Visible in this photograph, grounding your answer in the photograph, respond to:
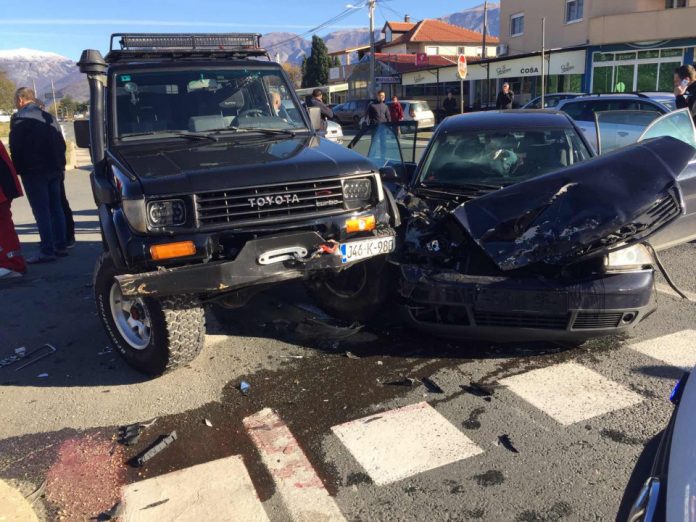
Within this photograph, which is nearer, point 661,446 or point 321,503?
point 661,446

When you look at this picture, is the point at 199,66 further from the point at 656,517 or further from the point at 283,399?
the point at 656,517

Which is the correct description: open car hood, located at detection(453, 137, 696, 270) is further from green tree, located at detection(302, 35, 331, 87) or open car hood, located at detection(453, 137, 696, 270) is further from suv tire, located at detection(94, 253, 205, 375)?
green tree, located at detection(302, 35, 331, 87)

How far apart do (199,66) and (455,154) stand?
249cm

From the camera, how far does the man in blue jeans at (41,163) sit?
697cm

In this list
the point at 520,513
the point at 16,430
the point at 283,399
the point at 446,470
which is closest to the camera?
the point at 520,513

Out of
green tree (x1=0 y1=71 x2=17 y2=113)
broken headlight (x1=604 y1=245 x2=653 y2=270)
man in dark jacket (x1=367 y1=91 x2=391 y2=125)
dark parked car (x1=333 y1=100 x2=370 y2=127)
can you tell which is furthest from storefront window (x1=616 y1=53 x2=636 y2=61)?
green tree (x1=0 y1=71 x2=17 y2=113)

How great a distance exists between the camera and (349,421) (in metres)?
3.50

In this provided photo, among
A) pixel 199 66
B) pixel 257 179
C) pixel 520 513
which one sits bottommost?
pixel 520 513

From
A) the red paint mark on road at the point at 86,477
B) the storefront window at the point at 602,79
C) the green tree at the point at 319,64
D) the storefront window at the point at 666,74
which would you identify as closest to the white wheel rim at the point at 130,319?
the red paint mark on road at the point at 86,477

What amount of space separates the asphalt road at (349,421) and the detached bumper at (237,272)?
2.61 ft

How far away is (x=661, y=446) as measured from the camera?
68.8 inches

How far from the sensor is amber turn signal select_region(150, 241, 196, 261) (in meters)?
3.51

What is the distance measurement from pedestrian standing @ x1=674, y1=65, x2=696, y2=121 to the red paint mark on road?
7920 millimetres

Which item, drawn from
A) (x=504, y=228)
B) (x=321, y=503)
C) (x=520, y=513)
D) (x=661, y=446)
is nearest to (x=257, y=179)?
(x=504, y=228)
